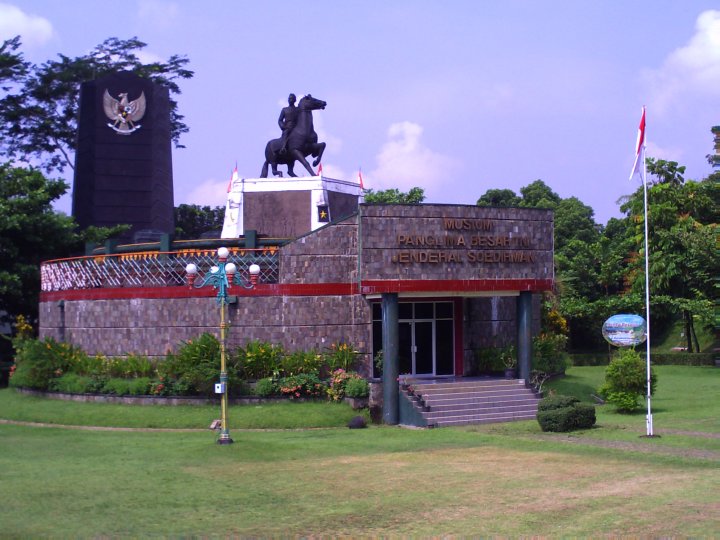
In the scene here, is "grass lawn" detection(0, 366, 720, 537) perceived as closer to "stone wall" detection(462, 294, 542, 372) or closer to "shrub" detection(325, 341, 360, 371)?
"shrub" detection(325, 341, 360, 371)

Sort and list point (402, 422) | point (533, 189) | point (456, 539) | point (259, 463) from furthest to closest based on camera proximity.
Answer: point (533, 189)
point (402, 422)
point (259, 463)
point (456, 539)

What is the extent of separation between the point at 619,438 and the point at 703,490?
6.86 meters

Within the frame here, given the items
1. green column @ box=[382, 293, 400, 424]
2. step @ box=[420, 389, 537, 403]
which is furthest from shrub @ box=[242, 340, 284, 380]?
step @ box=[420, 389, 537, 403]

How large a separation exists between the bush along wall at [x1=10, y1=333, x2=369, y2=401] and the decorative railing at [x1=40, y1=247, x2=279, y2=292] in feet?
7.80

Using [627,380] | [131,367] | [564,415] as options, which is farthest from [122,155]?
[564,415]

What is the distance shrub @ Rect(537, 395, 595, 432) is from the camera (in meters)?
22.3

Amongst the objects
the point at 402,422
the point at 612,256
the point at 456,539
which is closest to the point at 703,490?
the point at 456,539

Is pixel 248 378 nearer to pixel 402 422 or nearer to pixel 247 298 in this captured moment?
pixel 247 298

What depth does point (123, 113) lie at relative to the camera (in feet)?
135

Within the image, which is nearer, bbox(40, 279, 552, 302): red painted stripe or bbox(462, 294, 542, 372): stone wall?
bbox(40, 279, 552, 302): red painted stripe

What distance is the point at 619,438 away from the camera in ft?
68.3

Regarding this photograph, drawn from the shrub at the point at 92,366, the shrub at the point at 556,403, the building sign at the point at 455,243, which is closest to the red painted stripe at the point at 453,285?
the building sign at the point at 455,243

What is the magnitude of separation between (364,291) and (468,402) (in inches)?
175

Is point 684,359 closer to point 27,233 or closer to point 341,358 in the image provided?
point 341,358
